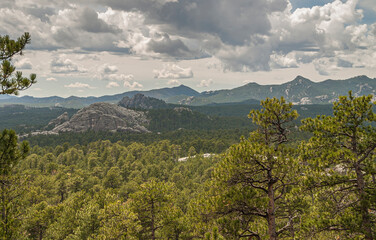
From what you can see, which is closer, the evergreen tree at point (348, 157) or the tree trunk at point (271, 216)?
the evergreen tree at point (348, 157)

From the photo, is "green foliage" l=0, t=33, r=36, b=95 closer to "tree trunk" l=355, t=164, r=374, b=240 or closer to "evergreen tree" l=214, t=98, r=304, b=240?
"evergreen tree" l=214, t=98, r=304, b=240

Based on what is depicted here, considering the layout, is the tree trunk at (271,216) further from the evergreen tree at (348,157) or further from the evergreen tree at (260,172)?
the evergreen tree at (348,157)

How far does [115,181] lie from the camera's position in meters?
71.2

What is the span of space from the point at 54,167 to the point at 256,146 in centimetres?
9689

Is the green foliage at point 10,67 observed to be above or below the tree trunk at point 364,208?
above

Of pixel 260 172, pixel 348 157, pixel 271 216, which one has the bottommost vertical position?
pixel 271 216

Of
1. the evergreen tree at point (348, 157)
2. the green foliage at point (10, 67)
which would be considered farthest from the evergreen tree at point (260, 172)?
the green foliage at point (10, 67)

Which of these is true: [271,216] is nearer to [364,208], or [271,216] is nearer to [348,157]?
[364,208]


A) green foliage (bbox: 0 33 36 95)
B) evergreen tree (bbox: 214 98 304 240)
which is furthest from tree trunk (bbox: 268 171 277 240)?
green foliage (bbox: 0 33 36 95)

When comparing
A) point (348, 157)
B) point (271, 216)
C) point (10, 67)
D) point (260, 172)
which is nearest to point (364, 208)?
point (348, 157)

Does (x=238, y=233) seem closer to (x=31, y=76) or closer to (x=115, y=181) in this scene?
(x=31, y=76)

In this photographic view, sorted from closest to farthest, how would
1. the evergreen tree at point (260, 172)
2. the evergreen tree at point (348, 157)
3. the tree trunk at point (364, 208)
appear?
the tree trunk at point (364, 208)
the evergreen tree at point (348, 157)
the evergreen tree at point (260, 172)

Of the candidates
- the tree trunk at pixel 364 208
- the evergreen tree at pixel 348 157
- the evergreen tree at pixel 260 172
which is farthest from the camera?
the evergreen tree at pixel 260 172

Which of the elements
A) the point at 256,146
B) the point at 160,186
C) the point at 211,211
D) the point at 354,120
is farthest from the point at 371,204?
the point at 160,186
